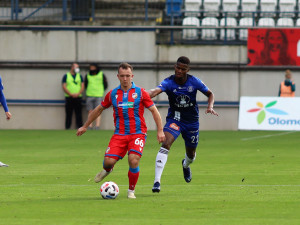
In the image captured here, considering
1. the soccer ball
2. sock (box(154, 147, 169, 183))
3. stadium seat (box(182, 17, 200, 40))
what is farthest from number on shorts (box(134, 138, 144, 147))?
stadium seat (box(182, 17, 200, 40))

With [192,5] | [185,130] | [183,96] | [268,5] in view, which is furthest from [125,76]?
[268,5]

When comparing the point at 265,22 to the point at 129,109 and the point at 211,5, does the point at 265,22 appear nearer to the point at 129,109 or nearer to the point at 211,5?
the point at 211,5

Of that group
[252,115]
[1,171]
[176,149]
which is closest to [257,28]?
[252,115]

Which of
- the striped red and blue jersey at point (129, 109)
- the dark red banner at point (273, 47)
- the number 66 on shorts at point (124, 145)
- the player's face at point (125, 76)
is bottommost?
the dark red banner at point (273, 47)

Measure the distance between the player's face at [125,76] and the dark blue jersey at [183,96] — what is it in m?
1.44

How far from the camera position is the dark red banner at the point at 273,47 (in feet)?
84.3

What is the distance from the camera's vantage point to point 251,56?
84.8 feet

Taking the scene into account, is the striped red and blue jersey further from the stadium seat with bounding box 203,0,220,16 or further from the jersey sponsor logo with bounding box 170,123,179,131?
the stadium seat with bounding box 203,0,220,16

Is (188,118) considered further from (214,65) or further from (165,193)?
(214,65)

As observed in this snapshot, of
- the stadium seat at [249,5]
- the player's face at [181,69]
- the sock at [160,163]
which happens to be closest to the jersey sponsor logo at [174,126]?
the sock at [160,163]

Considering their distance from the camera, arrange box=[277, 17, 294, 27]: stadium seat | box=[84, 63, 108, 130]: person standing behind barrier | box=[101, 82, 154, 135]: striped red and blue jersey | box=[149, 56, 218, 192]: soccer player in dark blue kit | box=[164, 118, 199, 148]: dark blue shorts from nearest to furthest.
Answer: box=[101, 82, 154, 135]: striped red and blue jersey < box=[149, 56, 218, 192]: soccer player in dark blue kit < box=[164, 118, 199, 148]: dark blue shorts < box=[84, 63, 108, 130]: person standing behind barrier < box=[277, 17, 294, 27]: stadium seat

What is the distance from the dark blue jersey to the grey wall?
1428cm

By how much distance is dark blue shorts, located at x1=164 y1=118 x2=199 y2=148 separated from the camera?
460 inches

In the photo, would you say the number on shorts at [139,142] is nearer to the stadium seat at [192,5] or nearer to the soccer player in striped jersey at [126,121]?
the soccer player in striped jersey at [126,121]
